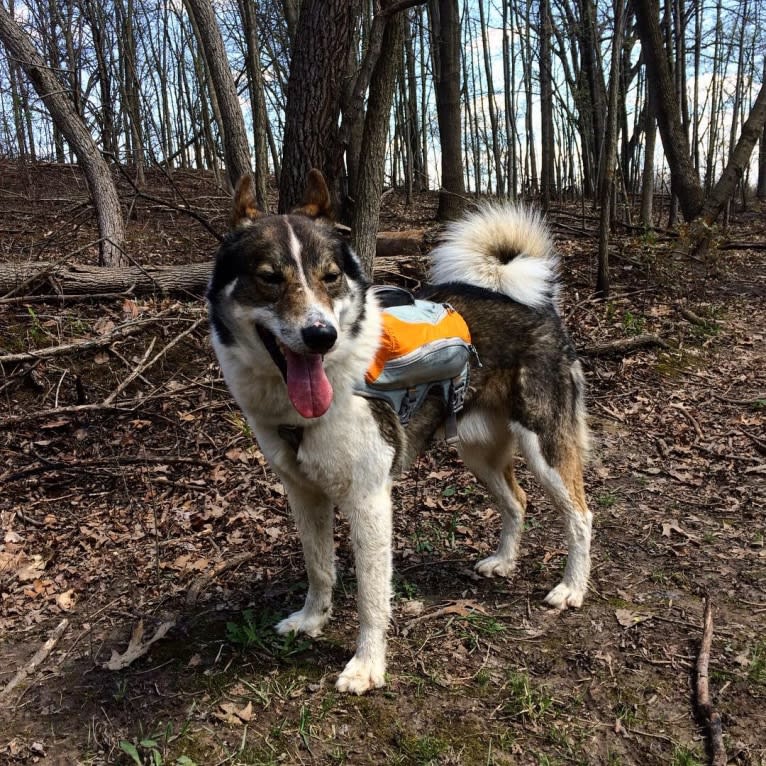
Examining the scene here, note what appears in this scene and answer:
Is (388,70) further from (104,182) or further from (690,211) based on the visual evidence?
(690,211)

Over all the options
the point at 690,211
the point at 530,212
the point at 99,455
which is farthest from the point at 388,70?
the point at 690,211

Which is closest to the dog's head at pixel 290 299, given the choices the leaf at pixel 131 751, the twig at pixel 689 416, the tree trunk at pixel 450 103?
the leaf at pixel 131 751

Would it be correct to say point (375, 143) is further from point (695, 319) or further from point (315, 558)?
point (695, 319)

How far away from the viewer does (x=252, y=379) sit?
2.68m

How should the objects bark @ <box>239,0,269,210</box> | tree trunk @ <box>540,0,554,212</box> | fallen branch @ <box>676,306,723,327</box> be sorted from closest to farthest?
bark @ <box>239,0,269,210</box> → fallen branch @ <box>676,306,723,327</box> → tree trunk @ <box>540,0,554,212</box>

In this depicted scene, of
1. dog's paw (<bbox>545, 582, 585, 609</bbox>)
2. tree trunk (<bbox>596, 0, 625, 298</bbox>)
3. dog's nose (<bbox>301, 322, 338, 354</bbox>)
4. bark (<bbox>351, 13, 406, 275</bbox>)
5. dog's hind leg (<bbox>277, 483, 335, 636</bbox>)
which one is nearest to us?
dog's nose (<bbox>301, 322, 338, 354</bbox>)

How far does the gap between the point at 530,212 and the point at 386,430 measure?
74.0 inches

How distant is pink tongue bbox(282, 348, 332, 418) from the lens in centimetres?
246

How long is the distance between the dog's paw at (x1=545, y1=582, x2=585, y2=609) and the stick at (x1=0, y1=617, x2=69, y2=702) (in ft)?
8.40

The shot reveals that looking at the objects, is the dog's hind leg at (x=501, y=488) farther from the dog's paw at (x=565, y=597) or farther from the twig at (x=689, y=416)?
the twig at (x=689, y=416)

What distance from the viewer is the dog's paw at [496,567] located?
3.70 meters

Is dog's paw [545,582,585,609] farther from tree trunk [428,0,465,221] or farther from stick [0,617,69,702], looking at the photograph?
tree trunk [428,0,465,221]

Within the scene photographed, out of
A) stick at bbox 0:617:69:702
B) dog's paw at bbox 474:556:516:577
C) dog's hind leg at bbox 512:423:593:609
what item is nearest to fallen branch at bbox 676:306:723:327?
dog's hind leg at bbox 512:423:593:609

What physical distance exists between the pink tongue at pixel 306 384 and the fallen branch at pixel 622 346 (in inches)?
176
